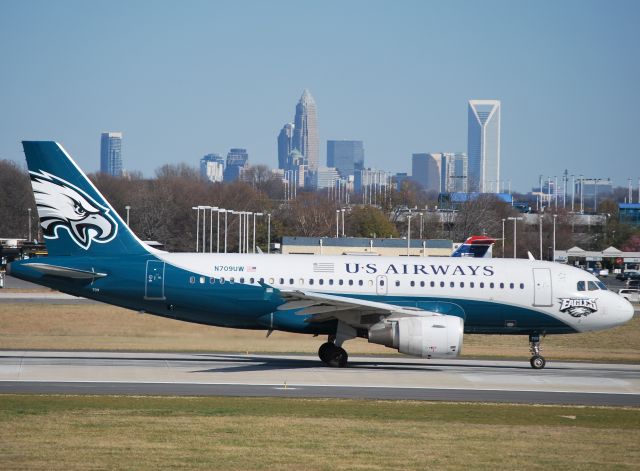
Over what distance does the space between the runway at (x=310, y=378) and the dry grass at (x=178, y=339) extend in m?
2.04

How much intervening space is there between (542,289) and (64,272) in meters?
14.7

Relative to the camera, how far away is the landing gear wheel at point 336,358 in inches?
1236

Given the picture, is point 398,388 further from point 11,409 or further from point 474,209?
point 474,209

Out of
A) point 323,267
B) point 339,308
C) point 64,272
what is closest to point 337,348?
point 339,308

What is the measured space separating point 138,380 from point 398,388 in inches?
268

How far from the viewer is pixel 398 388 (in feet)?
87.9

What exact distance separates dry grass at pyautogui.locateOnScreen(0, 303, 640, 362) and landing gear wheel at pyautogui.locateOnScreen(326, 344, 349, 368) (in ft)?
17.3

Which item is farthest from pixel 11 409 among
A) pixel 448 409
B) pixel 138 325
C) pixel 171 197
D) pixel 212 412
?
pixel 171 197

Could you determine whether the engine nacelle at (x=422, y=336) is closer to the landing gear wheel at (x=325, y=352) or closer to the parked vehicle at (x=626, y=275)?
the landing gear wheel at (x=325, y=352)

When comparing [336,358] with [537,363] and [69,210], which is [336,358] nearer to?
[537,363]

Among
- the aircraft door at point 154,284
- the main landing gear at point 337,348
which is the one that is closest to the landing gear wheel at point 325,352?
the main landing gear at point 337,348

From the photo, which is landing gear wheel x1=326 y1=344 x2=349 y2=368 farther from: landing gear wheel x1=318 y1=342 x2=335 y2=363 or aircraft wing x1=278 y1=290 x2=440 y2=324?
aircraft wing x1=278 y1=290 x2=440 y2=324

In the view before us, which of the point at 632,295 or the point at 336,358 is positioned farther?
the point at 632,295

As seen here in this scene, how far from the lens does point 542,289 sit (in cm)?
3244
